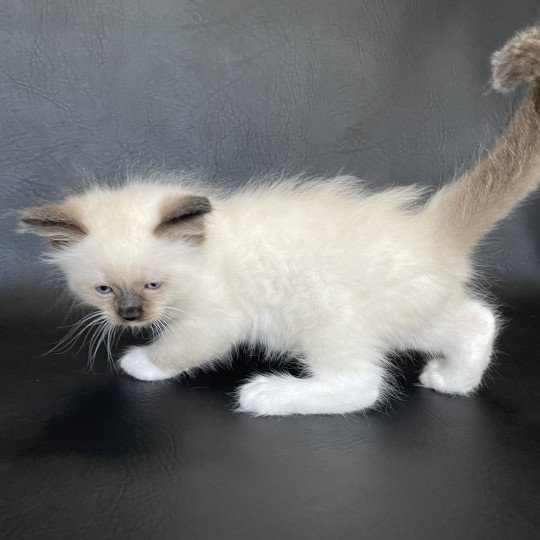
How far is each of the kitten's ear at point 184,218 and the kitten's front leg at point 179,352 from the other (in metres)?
0.23

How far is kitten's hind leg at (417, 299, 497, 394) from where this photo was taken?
1652mm

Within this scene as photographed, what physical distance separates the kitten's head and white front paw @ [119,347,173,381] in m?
0.20

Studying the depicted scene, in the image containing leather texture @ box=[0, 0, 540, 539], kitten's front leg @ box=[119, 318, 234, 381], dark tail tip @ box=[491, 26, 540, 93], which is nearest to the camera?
dark tail tip @ box=[491, 26, 540, 93]

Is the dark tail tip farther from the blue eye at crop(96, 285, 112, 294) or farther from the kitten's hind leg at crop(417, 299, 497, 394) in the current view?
the blue eye at crop(96, 285, 112, 294)

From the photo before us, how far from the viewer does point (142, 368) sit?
1.75m

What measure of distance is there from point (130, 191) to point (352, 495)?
0.82 metres

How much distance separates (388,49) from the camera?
239 centimetres

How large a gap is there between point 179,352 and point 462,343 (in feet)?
2.16

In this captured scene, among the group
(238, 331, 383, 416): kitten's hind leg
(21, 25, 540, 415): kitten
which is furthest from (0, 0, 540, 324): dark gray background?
(238, 331, 383, 416): kitten's hind leg

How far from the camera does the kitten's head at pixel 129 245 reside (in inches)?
59.1

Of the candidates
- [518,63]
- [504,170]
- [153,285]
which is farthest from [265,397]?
[518,63]

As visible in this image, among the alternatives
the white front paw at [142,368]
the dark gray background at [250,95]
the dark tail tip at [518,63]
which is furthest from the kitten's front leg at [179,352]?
the dark tail tip at [518,63]

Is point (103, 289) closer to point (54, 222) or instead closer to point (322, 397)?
point (54, 222)

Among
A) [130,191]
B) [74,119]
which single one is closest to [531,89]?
[130,191]
